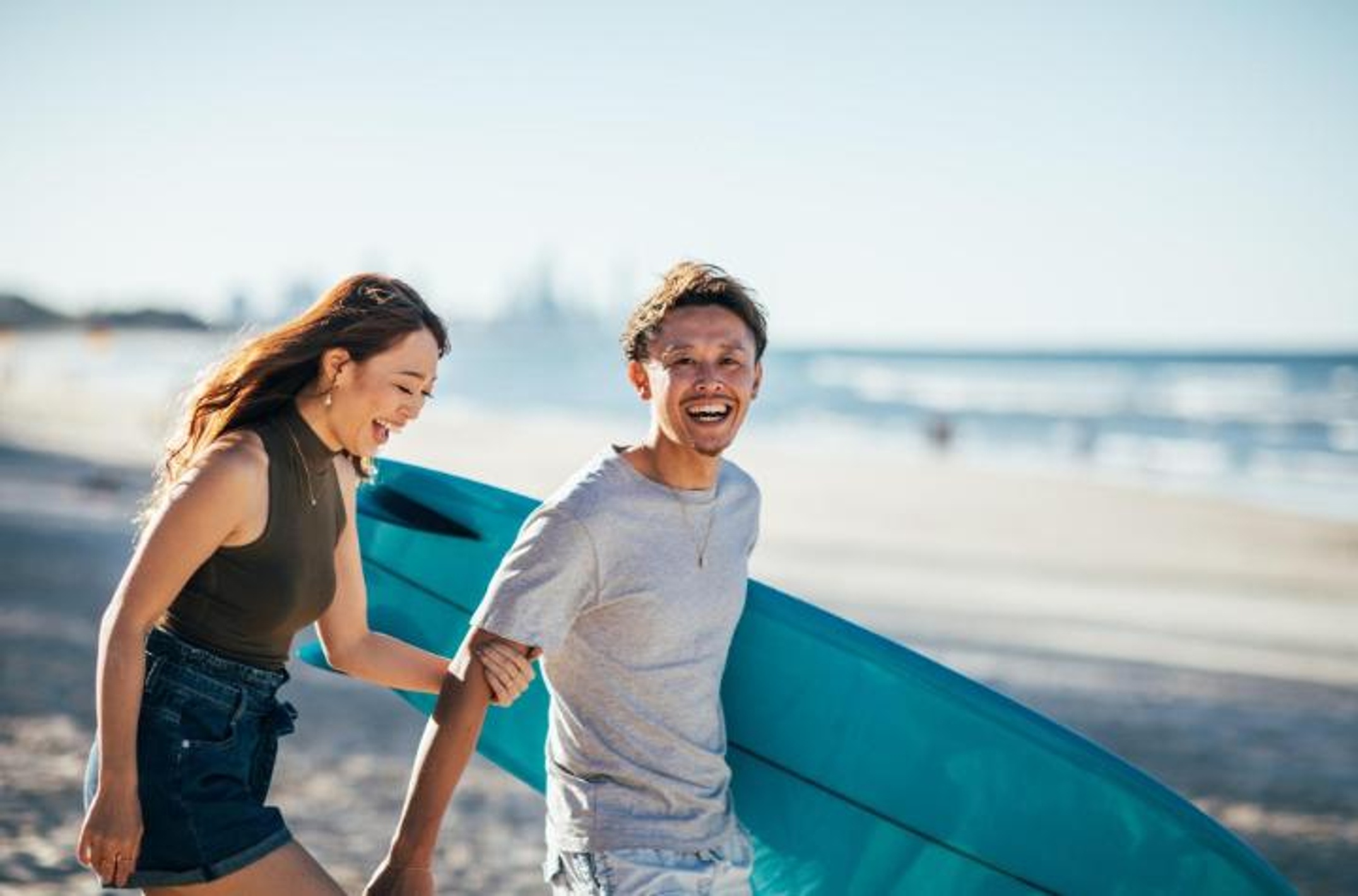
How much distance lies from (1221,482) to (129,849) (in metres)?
28.8

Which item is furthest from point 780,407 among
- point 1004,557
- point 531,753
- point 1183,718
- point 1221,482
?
point 531,753

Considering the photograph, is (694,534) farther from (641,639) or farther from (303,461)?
(303,461)

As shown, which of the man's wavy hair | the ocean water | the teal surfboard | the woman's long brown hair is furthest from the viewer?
the ocean water

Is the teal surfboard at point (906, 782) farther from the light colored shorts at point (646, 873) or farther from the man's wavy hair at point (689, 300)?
the man's wavy hair at point (689, 300)

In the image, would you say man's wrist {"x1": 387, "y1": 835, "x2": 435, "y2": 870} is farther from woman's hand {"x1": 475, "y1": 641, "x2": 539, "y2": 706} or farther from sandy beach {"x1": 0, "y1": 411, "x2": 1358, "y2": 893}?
sandy beach {"x1": 0, "y1": 411, "x2": 1358, "y2": 893}

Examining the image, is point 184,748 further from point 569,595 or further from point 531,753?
point 531,753

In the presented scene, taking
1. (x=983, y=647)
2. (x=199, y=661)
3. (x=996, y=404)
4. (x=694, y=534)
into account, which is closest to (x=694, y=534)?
(x=694, y=534)

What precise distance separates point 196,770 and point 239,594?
0.27m

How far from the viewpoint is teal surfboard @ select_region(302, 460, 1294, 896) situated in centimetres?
259

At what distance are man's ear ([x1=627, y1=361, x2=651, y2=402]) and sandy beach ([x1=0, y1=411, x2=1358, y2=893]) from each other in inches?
93.2

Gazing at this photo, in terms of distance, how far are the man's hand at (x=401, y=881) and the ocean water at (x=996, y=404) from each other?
972 millimetres

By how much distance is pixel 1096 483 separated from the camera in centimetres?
2380

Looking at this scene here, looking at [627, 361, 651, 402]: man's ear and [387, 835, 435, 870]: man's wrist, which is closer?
[387, 835, 435, 870]: man's wrist

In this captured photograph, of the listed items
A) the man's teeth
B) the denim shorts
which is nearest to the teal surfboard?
the man's teeth
